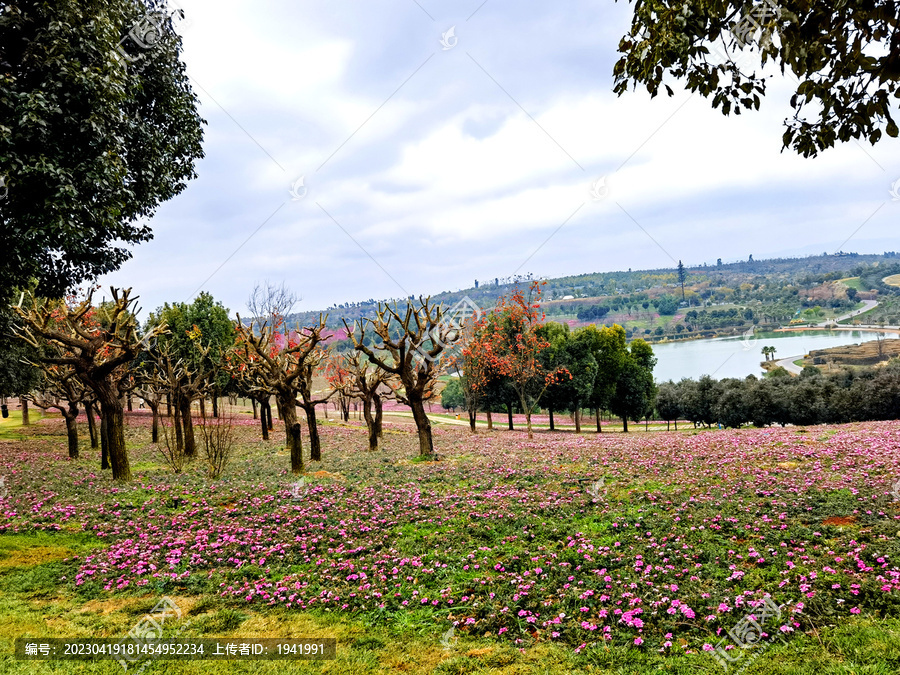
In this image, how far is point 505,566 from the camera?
7508mm

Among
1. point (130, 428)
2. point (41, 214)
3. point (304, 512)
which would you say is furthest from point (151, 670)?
point (130, 428)

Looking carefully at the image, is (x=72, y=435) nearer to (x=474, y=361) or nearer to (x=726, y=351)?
(x=474, y=361)

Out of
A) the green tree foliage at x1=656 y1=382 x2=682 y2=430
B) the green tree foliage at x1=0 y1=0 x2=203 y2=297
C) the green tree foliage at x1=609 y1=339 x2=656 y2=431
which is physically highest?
the green tree foliage at x1=0 y1=0 x2=203 y2=297

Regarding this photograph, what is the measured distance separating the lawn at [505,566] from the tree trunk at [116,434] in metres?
1.48

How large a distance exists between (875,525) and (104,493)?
1786cm

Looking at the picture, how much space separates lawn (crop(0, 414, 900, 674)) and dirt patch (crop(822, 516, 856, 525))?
4 cm

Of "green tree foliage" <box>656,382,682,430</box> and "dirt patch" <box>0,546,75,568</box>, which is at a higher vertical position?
"dirt patch" <box>0,546,75,568</box>

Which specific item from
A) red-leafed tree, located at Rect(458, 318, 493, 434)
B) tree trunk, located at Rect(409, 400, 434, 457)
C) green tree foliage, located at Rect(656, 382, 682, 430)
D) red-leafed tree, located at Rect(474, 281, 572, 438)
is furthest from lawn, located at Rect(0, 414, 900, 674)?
green tree foliage, located at Rect(656, 382, 682, 430)

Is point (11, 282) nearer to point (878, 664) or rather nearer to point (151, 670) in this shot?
point (151, 670)

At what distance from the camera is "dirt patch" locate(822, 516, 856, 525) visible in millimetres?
7725

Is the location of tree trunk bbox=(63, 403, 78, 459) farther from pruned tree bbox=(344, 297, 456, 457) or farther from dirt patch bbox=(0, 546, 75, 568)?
dirt patch bbox=(0, 546, 75, 568)

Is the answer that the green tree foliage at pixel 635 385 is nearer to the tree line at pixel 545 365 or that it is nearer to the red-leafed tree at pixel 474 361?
the tree line at pixel 545 365

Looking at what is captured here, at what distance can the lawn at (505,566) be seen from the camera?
5316mm

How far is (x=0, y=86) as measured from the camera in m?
9.08
